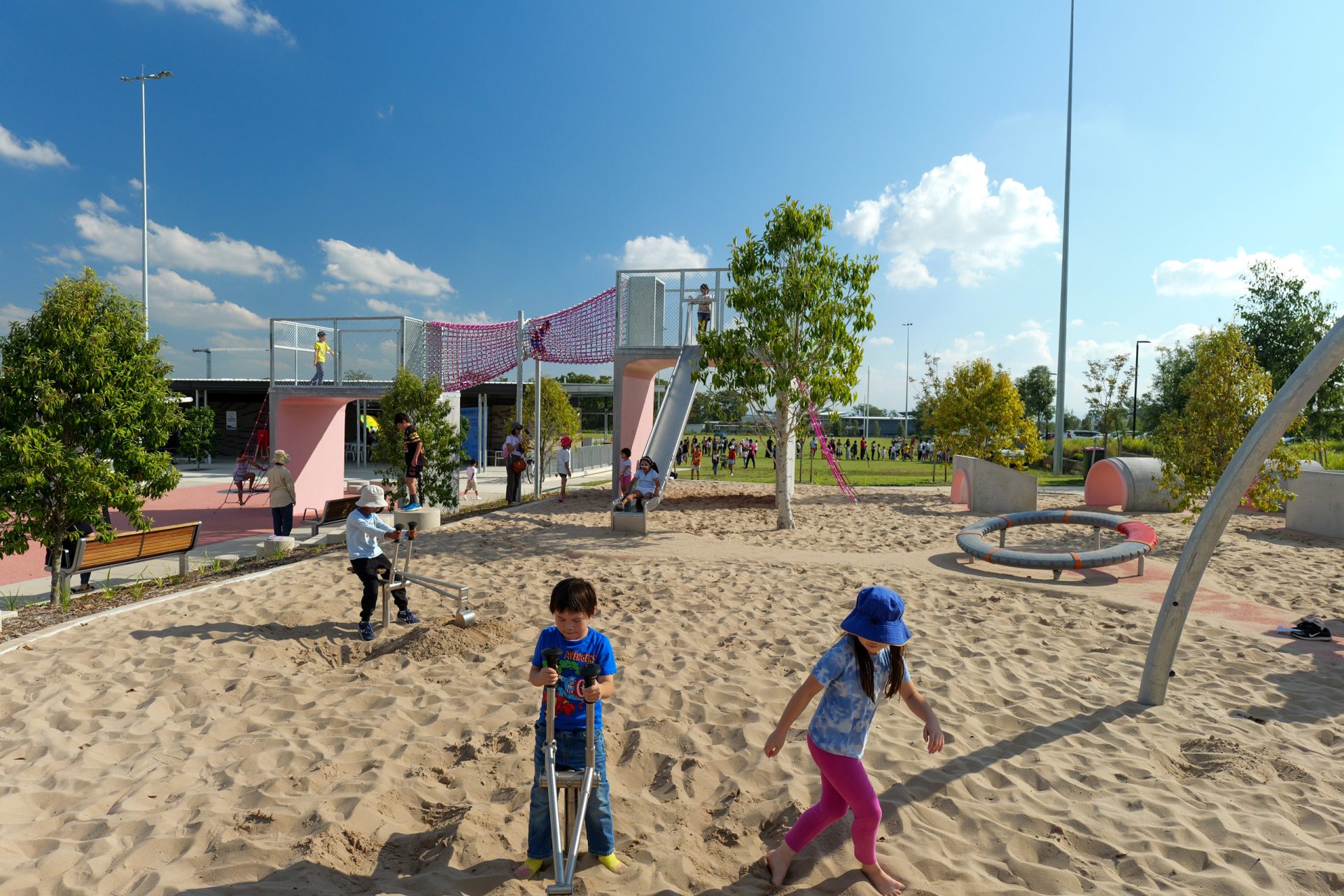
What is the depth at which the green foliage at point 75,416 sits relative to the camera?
7.69 metres

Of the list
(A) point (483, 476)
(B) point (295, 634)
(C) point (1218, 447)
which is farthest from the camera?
(A) point (483, 476)

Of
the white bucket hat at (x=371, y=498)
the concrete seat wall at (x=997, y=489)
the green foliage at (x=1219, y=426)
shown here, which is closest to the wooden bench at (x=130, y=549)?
the white bucket hat at (x=371, y=498)

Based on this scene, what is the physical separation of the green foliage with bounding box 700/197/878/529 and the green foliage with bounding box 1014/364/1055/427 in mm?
53339

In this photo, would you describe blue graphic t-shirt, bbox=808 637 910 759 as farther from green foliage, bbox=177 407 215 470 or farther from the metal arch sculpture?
green foliage, bbox=177 407 215 470

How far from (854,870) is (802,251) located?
11.4m

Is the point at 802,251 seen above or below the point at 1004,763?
above

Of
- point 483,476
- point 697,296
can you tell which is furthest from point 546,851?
point 483,476

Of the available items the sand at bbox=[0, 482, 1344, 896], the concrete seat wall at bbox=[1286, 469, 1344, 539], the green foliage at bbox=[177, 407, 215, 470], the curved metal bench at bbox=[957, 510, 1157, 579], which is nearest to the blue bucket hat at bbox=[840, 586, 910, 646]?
the sand at bbox=[0, 482, 1344, 896]

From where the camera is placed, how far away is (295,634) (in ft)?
21.2

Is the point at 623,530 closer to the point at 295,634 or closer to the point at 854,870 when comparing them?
the point at 295,634

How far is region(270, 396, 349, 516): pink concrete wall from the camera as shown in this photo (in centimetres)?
1695

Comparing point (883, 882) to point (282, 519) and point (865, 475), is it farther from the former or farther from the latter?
point (865, 475)

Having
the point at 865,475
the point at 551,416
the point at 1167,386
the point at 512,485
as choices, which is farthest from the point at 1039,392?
the point at 512,485

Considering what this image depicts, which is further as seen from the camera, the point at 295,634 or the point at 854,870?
the point at 295,634
